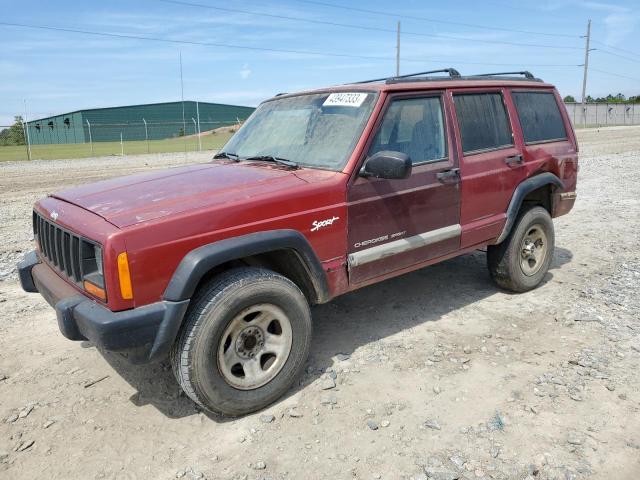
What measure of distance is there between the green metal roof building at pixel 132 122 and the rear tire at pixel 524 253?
30.7m

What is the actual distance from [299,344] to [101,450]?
4.24ft

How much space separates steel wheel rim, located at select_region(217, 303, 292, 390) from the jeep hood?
72 centimetres

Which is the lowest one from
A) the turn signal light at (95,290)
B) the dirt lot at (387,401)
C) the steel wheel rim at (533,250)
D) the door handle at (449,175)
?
the dirt lot at (387,401)

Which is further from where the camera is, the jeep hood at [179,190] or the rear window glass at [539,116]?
the rear window glass at [539,116]

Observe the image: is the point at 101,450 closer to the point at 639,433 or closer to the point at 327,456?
the point at 327,456

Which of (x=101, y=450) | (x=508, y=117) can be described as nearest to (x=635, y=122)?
(x=508, y=117)

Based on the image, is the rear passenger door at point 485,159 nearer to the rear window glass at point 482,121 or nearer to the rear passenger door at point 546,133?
the rear window glass at point 482,121

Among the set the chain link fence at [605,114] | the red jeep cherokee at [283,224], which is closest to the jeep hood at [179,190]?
the red jeep cherokee at [283,224]

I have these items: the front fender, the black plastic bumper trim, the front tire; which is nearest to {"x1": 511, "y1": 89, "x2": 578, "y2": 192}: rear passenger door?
the front fender

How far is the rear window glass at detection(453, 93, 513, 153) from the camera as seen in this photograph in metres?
4.36

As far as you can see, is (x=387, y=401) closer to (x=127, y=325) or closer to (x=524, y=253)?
(x=127, y=325)

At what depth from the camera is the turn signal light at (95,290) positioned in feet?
9.24

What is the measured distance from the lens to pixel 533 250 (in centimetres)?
521

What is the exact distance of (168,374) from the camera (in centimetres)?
373
